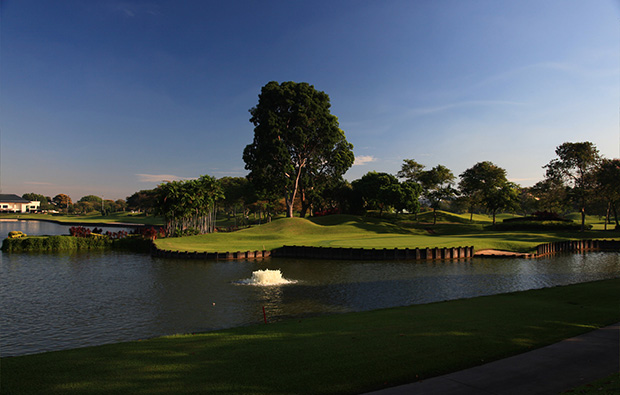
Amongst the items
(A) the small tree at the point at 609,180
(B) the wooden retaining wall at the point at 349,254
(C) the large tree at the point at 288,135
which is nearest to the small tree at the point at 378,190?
(C) the large tree at the point at 288,135

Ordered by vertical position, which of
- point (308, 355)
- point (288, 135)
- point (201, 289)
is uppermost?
point (288, 135)

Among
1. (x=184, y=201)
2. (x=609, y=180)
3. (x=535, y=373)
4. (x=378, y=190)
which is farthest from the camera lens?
(x=378, y=190)

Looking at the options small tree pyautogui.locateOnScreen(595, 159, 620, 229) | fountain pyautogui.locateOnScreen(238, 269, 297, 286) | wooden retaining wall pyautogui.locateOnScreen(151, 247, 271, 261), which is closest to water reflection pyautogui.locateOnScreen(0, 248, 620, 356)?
fountain pyautogui.locateOnScreen(238, 269, 297, 286)

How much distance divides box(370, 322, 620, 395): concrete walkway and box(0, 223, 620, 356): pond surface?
507 inches

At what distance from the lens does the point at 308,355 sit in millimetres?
10727

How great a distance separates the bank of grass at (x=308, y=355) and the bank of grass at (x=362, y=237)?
121 feet

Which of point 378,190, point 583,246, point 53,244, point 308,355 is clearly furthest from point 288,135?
point 308,355

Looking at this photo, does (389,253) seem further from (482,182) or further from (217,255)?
(482,182)

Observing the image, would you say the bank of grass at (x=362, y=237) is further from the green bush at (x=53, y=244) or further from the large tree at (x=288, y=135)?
the large tree at (x=288, y=135)

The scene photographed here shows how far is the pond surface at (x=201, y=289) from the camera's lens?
19875 millimetres

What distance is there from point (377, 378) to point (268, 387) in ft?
8.66

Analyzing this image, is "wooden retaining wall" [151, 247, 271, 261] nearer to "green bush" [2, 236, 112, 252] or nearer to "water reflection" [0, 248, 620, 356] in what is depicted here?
"water reflection" [0, 248, 620, 356]

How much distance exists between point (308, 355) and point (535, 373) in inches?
227

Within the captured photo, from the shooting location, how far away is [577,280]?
32.5m
